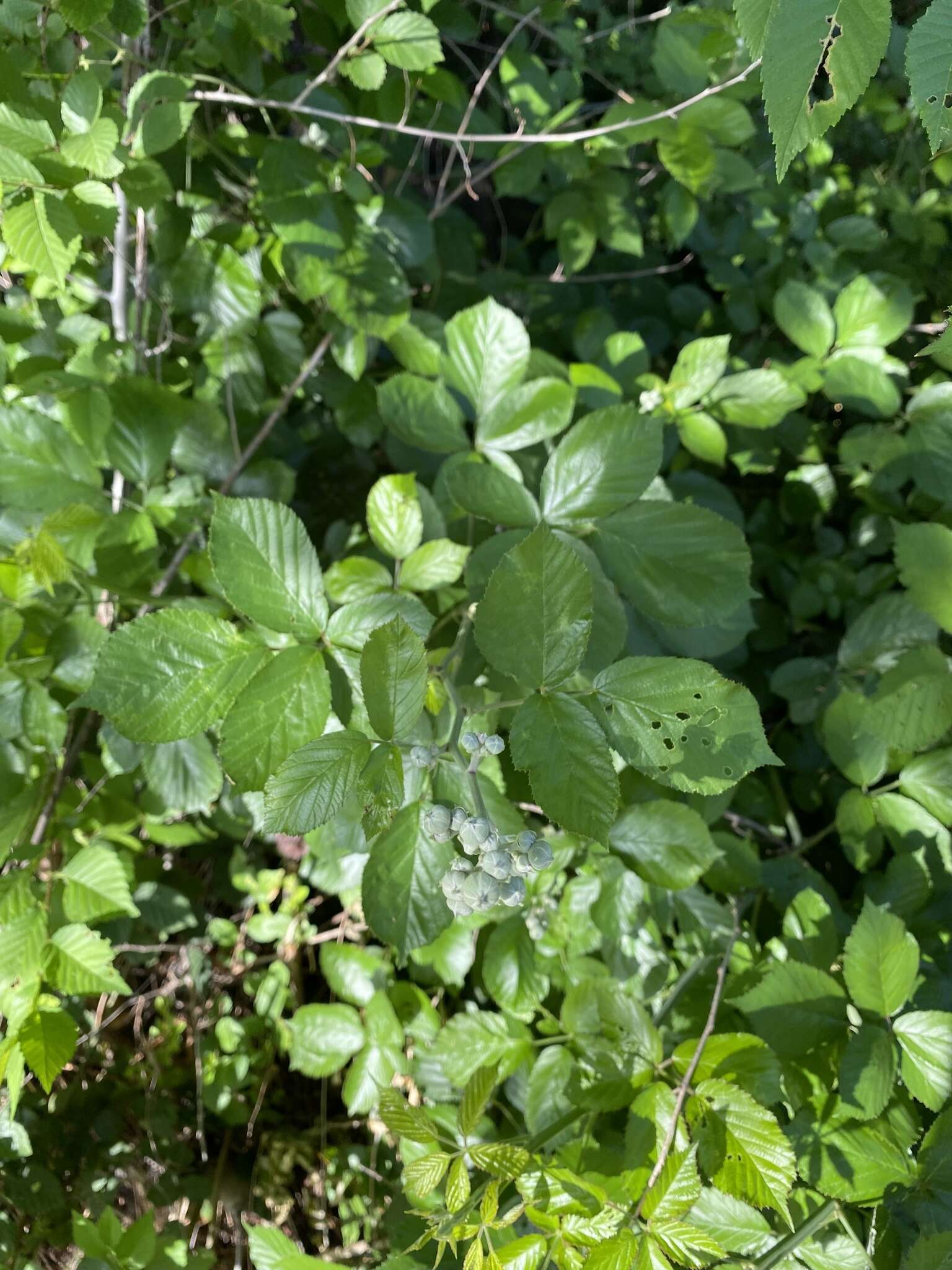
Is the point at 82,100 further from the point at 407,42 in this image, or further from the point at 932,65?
the point at 932,65

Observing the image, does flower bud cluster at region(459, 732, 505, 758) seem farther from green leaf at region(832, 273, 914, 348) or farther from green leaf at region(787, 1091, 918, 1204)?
green leaf at region(832, 273, 914, 348)

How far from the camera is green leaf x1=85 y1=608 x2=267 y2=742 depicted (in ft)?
2.99

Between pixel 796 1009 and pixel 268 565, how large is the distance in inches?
38.5

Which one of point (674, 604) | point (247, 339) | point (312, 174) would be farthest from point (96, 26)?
point (674, 604)

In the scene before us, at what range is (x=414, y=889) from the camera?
86 centimetres

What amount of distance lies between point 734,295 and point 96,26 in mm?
1640

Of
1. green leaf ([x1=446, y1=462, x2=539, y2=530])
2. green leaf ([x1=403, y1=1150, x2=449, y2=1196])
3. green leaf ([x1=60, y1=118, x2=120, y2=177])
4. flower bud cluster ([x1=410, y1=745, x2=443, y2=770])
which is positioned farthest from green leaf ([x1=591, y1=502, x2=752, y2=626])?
green leaf ([x1=60, y1=118, x2=120, y2=177])

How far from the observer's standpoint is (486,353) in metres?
1.32

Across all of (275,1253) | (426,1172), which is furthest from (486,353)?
(275,1253)

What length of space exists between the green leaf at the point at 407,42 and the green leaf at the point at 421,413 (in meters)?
0.51

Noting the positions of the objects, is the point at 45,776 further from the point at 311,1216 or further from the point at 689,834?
the point at 311,1216

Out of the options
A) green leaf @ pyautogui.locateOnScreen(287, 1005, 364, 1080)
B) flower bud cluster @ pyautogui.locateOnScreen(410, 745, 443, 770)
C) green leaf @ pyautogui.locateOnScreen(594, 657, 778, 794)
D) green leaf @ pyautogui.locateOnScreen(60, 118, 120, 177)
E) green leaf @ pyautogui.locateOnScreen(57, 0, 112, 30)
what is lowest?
green leaf @ pyautogui.locateOnScreen(287, 1005, 364, 1080)

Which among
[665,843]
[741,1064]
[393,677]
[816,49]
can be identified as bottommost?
[741,1064]

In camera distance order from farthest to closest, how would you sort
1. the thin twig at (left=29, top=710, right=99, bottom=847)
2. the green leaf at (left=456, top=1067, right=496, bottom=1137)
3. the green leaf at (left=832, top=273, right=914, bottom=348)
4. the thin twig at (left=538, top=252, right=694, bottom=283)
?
the thin twig at (left=538, top=252, right=694, bottom=283), the green leaf at (left=832, top=273, right=914, bottom=348), the thin twig at (left=29, top=710, right=99, bottom=847), the green leaf at (left=456, top=1067, right=496, bottom=1137)
